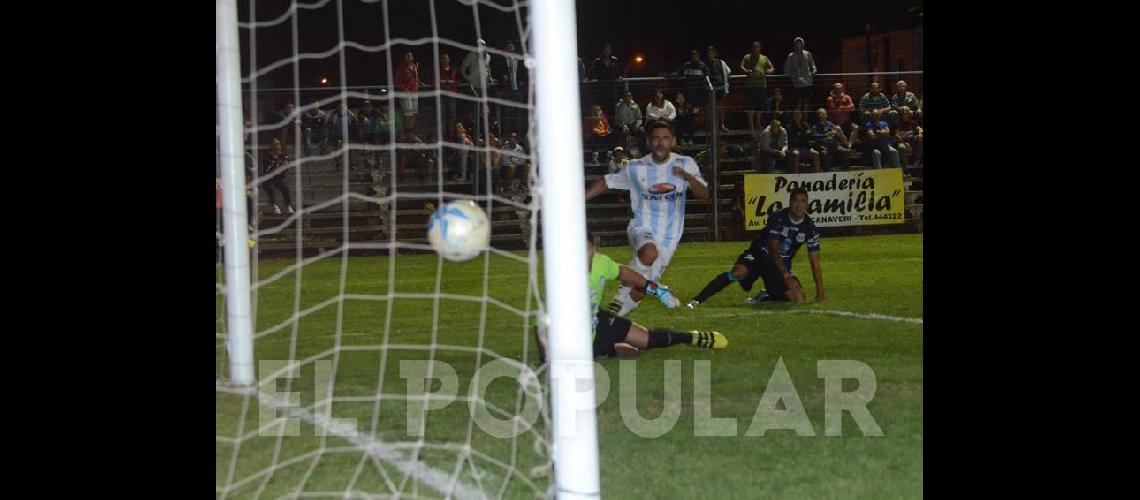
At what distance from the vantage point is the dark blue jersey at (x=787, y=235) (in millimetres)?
10164

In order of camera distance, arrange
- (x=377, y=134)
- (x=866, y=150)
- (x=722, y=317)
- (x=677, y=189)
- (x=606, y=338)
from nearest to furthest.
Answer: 1. (x=606, y=338)
2. (x=722, y=317)
3. (x=677, y=189)
4. (x=377, y=134)
5. (x=866, y=150)

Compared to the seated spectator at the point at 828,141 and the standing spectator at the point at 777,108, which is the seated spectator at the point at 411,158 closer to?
the standing spectator at the point at 777,108

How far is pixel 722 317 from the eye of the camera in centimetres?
912

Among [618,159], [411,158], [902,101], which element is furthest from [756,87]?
[411,158]

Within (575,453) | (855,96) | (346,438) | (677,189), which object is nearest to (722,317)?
(677,189)

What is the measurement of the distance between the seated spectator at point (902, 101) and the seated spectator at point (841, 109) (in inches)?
25.2

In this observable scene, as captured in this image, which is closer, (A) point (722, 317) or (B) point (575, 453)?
(B) point (575, 453)

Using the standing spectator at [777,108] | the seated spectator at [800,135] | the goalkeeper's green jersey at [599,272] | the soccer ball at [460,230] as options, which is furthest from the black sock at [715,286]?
the standing spectator at [777,108]

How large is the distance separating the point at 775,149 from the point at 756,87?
1.08 meters

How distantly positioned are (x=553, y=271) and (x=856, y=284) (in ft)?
25.9

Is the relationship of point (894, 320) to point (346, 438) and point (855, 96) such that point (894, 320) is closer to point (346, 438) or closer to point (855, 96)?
point (346, 438)

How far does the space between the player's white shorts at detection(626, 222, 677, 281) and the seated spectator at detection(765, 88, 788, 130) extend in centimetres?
704

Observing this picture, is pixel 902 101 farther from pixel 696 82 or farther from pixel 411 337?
pixel 411 337

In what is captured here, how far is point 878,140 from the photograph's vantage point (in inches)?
644
